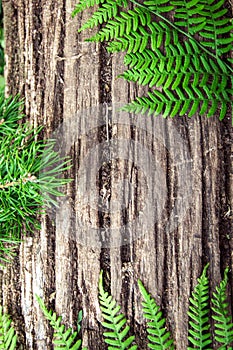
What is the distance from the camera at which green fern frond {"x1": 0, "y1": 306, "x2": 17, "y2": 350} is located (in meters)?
1.46

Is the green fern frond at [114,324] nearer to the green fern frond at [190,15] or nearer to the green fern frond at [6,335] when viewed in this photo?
the green fern frond at [6,335]

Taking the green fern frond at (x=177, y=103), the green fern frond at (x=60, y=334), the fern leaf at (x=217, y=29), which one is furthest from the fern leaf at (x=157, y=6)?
the green fern frond at (x=60, y=334)

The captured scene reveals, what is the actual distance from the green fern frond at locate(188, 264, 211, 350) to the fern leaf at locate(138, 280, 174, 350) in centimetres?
7

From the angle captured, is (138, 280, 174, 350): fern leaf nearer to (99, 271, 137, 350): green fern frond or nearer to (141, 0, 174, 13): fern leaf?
(99, 271, 137, 350): green fern frond

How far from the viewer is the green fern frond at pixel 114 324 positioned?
140 cm

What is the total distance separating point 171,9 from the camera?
55.8 inches

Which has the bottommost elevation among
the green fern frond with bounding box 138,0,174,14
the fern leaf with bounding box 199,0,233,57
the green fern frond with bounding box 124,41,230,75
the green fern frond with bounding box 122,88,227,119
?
the green fern frond with bounding box 122,88,227,119

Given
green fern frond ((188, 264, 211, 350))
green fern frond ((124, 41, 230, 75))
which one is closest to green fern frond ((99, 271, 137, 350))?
green fern frond ((188, 264, 211, 350))

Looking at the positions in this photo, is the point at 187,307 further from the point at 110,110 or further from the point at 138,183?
the point at 110,110

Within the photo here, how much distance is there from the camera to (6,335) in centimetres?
146

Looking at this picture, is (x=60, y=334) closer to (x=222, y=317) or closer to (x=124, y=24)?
(x=222, y=317)

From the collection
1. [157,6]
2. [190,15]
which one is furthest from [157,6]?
[190,15]

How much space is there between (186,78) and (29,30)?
0.59 m

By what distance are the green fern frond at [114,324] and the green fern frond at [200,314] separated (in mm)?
191
